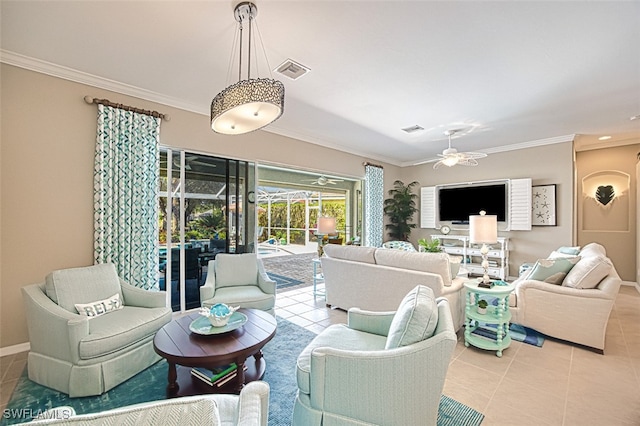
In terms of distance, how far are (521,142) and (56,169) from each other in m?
7.44

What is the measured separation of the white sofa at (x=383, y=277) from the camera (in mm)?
2988

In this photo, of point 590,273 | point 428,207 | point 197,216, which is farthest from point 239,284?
point 428,207

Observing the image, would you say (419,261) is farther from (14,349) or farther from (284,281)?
(14,349)

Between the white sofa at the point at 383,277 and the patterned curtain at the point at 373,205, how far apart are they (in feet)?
8.77

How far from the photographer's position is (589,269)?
2832mm

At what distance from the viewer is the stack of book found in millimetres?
2054

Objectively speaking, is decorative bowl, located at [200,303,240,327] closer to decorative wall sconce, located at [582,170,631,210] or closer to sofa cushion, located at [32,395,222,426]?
sofa cushion, located at [32,395,222,426]

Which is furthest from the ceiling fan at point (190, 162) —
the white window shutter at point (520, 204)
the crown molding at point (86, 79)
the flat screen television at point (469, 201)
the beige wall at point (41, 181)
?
the white window shutter at point (520, 204)

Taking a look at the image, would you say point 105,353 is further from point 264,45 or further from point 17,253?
point 264,45

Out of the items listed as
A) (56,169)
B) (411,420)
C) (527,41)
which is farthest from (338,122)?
(411,420)

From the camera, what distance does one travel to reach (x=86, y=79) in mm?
3002

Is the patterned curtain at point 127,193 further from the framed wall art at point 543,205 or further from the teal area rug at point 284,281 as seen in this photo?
the framed wall art at point 543,205

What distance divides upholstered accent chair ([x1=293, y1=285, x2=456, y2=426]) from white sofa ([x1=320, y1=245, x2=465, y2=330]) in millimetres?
1501

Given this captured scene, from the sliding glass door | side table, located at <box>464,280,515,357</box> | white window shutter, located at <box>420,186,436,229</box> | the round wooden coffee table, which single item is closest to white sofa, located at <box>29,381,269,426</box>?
the round wooden coffee table
